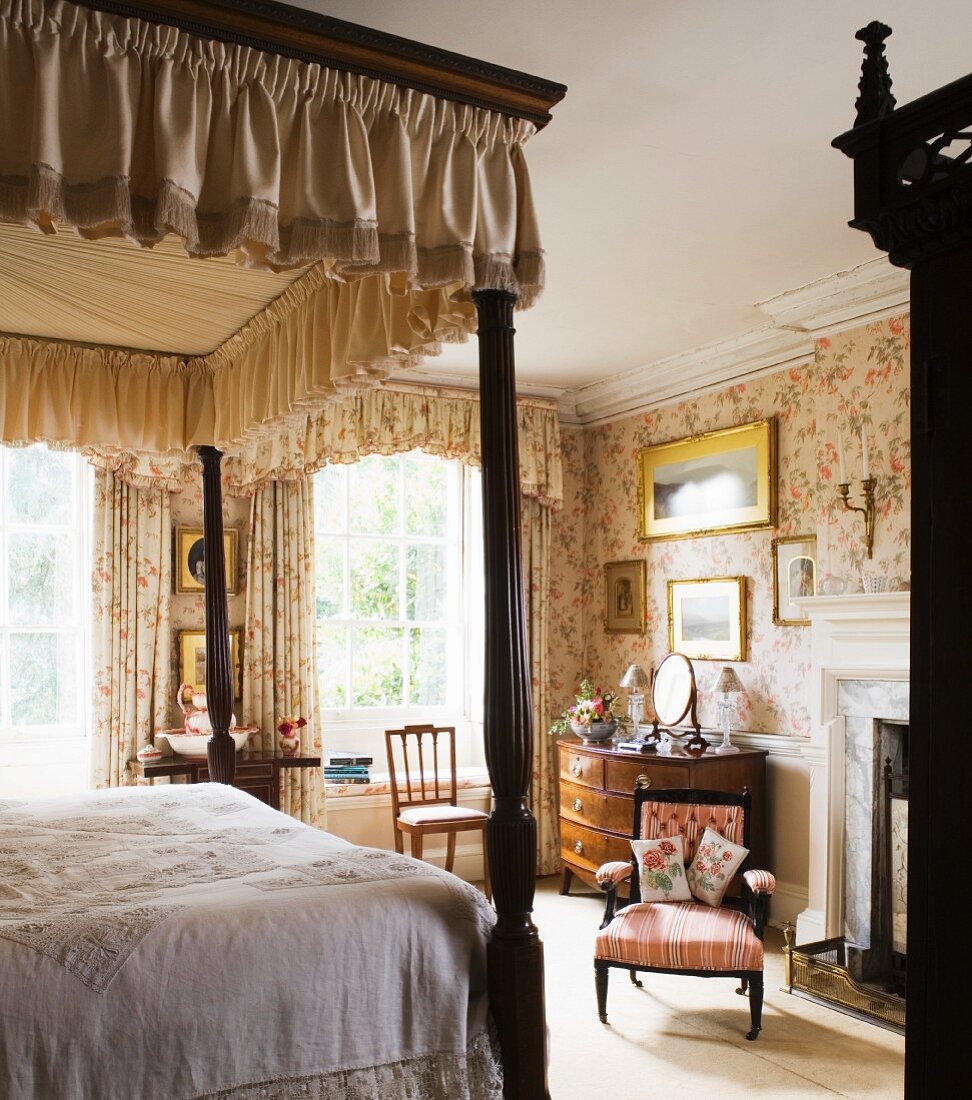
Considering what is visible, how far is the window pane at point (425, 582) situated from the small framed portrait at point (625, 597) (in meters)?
1.07

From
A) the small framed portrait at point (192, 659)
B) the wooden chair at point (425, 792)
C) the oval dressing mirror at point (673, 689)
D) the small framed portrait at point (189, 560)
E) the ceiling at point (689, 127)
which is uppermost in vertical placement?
the ceiling at point (689, 127)

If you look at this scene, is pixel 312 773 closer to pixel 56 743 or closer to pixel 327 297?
pixel 56 743

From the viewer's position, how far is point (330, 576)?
21.5 ft

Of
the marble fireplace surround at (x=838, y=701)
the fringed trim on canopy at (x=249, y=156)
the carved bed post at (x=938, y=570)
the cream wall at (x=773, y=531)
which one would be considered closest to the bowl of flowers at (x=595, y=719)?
the cream wall at (x=773, y=531)

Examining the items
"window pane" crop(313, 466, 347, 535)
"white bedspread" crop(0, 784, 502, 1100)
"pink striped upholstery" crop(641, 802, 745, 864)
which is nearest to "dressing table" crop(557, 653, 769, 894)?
"pink striped upholstery" crop(641, 802, 745, 864)

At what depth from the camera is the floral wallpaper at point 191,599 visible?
5.82 meters

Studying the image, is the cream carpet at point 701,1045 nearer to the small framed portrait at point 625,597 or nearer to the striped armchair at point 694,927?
the striped armchair at point 694,927

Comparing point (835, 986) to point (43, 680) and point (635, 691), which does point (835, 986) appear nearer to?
point (635, 691)

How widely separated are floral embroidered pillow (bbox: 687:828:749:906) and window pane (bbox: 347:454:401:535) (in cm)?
310

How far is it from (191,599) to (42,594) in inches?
30.6

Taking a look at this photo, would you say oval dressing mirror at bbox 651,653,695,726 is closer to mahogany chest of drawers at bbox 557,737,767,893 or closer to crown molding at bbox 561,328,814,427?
mahogany chest of drawers at bbox 557,737,767,893

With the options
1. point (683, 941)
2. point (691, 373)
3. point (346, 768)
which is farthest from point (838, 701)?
point (346, 768)

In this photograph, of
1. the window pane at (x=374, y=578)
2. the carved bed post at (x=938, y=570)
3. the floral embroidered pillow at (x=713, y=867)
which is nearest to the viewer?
the carved bed post at (x=938, y=570)

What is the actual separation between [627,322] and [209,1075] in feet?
13.9
